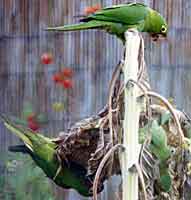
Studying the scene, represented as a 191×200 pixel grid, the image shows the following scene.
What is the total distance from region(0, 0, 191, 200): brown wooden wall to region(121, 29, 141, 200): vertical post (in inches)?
56.2

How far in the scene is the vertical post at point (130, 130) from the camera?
1208 mm

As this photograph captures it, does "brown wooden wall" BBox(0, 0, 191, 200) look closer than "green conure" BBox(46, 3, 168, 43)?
No

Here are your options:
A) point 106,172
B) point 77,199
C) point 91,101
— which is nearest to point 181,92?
point 91,101

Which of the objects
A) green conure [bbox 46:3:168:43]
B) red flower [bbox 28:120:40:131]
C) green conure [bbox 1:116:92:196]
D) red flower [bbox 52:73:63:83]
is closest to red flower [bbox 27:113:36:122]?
red flower [bbox 28:120:40:131]

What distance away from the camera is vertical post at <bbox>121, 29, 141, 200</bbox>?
1.21 metres

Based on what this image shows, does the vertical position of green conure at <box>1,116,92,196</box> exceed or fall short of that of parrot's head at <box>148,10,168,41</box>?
it falls short

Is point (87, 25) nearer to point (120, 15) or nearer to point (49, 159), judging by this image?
point (120, 15)

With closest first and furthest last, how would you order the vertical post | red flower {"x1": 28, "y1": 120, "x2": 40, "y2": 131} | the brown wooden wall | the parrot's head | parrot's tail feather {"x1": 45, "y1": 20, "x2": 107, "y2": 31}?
the vertical post, parrot's tail feather {"x1": 45, "y1": 20, "x2": 107, "y2": 31}, the parrot's head, red flower {"x1": 28, "y1": 120, "x2": 40, "y2": 131}, the brown wooden wall

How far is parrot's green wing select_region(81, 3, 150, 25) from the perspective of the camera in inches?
56.5

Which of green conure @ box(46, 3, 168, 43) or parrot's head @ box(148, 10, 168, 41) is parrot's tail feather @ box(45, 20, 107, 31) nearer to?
green conure @ box(46, 3, 168, 43)

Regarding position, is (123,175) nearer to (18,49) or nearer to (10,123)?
(10,123)

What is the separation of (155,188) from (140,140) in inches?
4.2

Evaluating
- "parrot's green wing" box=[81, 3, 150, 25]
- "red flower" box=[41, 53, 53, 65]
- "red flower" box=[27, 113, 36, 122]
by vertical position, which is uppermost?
"parrot's green wing" box=[81, 3, 150, 25]

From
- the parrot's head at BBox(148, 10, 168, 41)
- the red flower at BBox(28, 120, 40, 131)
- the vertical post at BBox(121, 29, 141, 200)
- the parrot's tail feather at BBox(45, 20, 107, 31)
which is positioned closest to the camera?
the vertical post at BBox(121, 29, 141, 200)
